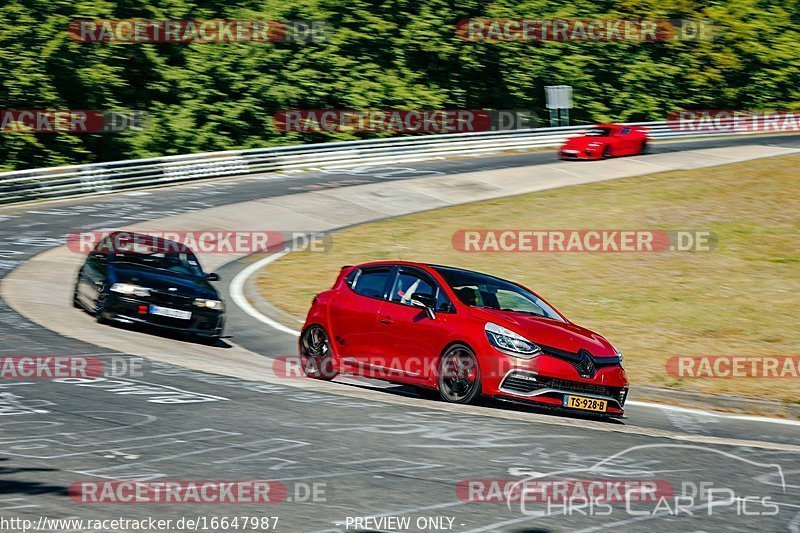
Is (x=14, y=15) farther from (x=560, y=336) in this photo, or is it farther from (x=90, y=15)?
(x=560, y=336)

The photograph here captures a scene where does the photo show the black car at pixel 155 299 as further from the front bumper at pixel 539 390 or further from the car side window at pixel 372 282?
the front bumper at pixel 539 390

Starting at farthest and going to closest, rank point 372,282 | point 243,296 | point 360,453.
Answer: point 243,296, point 372,282, point 360,453

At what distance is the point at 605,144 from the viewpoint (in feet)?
123

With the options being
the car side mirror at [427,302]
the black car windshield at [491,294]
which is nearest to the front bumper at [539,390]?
the black car windshield at [491,294]

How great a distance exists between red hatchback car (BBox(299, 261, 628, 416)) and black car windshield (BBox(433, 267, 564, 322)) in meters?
0.01

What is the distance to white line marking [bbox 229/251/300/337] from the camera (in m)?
16.5

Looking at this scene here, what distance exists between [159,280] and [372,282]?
3924 mm

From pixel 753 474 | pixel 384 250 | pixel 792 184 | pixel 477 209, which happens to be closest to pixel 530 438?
pixel 753 474

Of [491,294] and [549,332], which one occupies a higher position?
[491,294]

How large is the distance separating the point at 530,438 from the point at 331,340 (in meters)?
3.91

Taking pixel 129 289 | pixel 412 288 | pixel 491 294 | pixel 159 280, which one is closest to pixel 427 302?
pixel 412 288

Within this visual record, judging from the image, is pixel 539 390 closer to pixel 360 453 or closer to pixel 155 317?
pixel 360 453

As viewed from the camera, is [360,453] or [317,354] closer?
[360,453]

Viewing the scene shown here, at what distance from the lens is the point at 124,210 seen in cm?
2820
